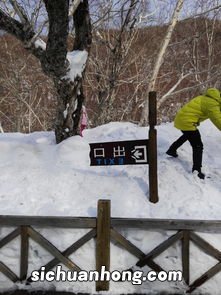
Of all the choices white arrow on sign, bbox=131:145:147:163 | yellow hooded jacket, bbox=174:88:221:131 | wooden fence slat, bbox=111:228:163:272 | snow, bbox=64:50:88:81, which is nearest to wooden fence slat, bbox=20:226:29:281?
wooden fence slat, bbox=111:228:163:272

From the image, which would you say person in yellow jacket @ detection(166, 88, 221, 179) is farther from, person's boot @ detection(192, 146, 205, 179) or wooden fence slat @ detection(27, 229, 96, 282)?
wooden fence slat @ detection(27, 229, 96, 282)

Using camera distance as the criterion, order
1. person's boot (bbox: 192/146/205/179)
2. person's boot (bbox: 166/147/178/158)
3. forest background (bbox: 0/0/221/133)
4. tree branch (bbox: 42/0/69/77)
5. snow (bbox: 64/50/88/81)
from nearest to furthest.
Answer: person's boot (bbox: 192/146/205/179)
tree branch (bbox: 42/0/69/77)
person's boot (bbox: 166/147/178/158)
snow (bbox: 64/50/88/81)
forest background (bbox: 0/0/221/133)

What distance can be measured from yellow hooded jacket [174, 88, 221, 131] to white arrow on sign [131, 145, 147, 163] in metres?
1.18

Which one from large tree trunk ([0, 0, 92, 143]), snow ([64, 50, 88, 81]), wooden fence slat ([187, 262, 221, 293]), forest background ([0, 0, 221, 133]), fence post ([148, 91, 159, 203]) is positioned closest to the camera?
wooden fence slat ([187, 262, 221, 293])

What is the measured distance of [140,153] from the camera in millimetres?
4504

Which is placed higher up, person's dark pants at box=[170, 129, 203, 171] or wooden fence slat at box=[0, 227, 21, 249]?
person's dark pants at box=[170, 129, 203, 171]

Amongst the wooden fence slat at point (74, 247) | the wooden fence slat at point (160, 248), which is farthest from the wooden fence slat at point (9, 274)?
the wooden fence slat at point (160, 248)

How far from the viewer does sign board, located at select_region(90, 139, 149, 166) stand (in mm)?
4500

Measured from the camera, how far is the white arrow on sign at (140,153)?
177 inches

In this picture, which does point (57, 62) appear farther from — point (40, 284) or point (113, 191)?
Answer: point (40, 284)

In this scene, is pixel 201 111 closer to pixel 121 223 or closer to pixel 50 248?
pixel 121 223

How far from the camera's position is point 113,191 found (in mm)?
4992

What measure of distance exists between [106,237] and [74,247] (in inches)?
15.5

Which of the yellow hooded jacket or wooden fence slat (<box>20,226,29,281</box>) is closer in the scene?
wooden fence slat (<box>20,226,29,281</box>)
